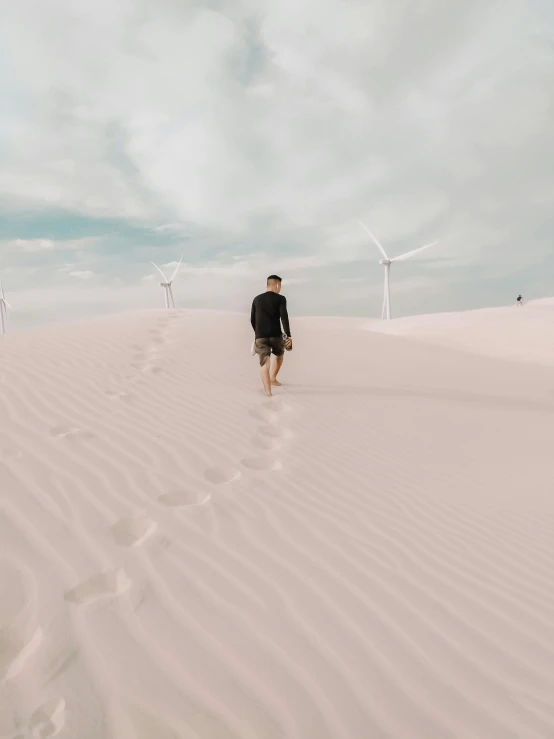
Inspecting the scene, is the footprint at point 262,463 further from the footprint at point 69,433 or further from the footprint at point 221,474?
the footprint at point 69,433

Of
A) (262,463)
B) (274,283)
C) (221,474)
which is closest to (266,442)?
(262,463)

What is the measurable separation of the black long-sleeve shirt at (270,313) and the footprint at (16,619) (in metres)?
5.26

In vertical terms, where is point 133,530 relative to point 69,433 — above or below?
below

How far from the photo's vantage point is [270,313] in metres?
7.27

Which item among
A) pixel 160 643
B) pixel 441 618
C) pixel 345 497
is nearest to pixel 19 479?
pixel 160 643

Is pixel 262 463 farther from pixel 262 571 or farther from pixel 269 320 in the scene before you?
pixel 269 320

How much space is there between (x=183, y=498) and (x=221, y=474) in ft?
2.10

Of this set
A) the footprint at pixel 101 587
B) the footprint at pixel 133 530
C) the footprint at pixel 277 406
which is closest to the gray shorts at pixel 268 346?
the footprint at pixel 277 406

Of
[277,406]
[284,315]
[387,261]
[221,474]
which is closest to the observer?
[221,474]

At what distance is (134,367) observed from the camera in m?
7.98

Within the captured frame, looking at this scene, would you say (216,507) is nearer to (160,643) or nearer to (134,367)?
(160,643)

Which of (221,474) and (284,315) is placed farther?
(284,315)

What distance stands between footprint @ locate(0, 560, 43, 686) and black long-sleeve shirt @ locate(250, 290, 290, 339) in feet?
17.2

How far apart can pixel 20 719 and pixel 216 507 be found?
6.26 feet
